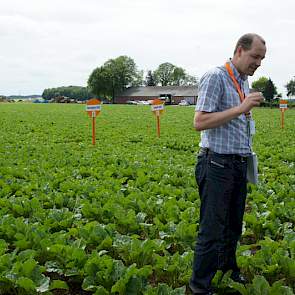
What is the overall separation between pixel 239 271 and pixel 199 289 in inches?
25.6

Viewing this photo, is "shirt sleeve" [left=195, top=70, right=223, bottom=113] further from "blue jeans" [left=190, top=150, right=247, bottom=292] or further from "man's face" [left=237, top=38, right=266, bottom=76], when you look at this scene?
"blue jeans" [left=190, top=150, right=247, bottom=292]

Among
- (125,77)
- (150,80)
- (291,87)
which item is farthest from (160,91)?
(291,87)

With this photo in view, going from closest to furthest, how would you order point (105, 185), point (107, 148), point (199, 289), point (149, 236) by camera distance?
point (199, 289)
point (149, 236)
point (105, 185)
point (107, 148)

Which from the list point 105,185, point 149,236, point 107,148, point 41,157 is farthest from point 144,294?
point 107,148

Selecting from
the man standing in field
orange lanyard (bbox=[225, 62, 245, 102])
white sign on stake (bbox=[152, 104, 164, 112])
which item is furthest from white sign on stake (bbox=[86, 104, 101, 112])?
orange lanyard (bbox=[225, 62, 245, 102])

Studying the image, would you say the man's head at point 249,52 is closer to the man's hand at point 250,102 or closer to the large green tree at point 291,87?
the man's hand at point 250,102

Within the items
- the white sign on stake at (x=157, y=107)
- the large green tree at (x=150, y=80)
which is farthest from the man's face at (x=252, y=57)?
the large green tree at (x=150, y=80)

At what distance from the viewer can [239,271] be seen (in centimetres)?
386

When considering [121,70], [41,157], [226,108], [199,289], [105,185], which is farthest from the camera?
[121,70]

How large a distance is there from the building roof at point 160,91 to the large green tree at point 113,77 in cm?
272

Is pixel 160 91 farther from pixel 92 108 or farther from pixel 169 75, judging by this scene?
pixel 92 108

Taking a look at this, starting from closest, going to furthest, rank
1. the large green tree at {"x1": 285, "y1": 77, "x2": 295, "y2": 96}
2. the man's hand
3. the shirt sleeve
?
1. the man's hand
2. the shirt sleeve
3. the large green tree at {"x1": 285, "y1": 77, "x2": 295, "y2": 96}

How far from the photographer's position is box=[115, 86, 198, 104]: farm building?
99.2 meters

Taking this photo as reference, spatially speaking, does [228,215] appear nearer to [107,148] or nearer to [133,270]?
[133,270]
